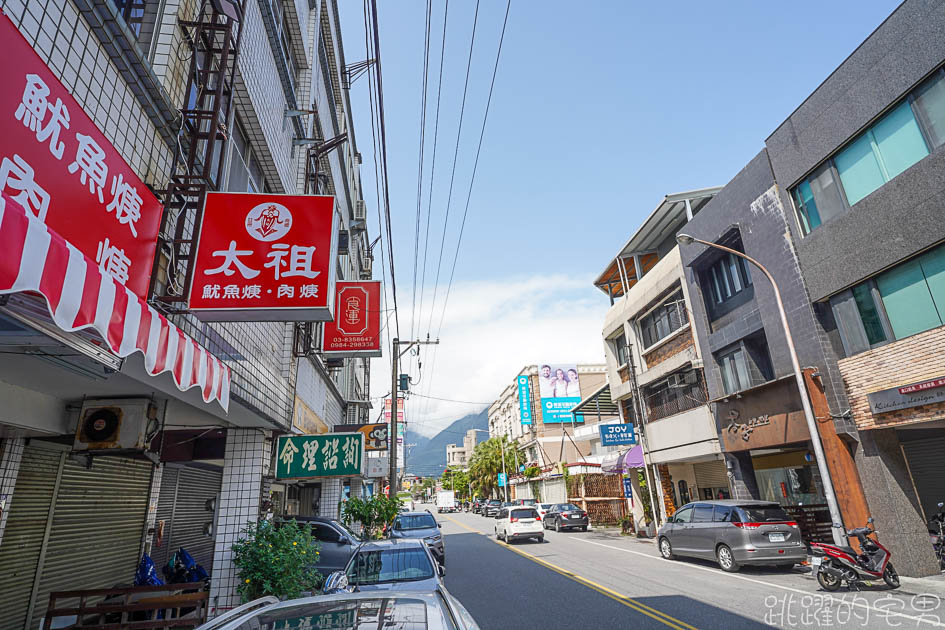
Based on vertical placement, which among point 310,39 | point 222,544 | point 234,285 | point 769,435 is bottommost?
point 222,544

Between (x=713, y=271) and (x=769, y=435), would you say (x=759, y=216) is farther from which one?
(x=769, y=435)

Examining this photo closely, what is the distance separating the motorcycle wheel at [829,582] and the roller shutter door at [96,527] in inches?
514

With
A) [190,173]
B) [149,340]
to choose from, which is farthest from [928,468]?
[190,173]

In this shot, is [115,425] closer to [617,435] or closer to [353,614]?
[353,614]

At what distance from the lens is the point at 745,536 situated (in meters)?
11.9

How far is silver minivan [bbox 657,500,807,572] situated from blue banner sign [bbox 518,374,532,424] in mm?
43363

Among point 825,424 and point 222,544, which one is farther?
point 825,424

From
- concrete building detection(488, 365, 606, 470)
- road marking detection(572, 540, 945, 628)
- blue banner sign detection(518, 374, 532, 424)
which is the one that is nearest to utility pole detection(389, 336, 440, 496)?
road marking detection(572, 540, 945, 628)

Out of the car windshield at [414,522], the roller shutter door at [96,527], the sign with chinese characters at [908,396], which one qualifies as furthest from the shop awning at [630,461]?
the roller shutter door at [96,527]

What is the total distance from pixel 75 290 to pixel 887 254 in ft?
48.8

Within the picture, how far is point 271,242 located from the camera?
6180 mm

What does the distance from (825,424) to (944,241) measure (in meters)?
5.11

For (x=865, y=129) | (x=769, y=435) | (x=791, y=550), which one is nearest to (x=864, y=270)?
(x=865, y=129)

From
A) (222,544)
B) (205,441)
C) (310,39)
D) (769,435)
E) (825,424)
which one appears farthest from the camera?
(769,435)
